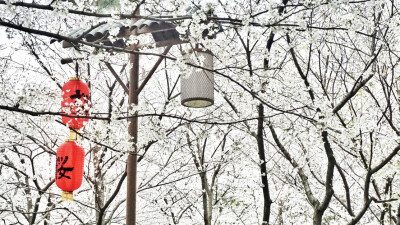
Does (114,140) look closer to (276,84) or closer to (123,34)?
(123,34)

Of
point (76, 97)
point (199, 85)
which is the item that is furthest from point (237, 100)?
point (76, 97)

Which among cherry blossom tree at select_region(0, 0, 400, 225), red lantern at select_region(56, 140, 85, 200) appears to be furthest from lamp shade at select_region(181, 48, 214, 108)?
red lantern at select_region(56, 140, 85, 200)

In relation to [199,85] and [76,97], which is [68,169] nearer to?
[76,97]

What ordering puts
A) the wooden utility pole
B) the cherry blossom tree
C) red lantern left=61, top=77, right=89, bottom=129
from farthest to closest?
1. the wooden utility pole
2. red lantern left=61, top=77, right=89, bottom=129
3. the cherry blossom tree

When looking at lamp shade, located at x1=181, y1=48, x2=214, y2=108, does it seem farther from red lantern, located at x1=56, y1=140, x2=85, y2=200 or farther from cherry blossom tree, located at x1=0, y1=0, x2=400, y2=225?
red lantern, located at x1=56, y1=140, x2=85, y2=200

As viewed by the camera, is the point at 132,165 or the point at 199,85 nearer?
the point at 199,85

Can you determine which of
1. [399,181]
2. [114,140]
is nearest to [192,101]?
[114,140]

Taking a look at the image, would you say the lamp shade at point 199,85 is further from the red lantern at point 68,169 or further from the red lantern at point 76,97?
the red lantern at point 68,169

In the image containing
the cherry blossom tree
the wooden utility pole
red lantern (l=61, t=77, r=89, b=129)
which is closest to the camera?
the cherry blossom tree

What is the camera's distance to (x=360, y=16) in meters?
4.95

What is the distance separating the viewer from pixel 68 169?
4.47 meters

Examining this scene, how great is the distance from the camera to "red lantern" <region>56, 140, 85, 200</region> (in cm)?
445

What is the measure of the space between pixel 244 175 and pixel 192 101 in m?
5.75

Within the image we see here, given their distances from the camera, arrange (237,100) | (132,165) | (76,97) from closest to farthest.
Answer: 1. (76,97)
2. (132,165)
3. (237,100)
